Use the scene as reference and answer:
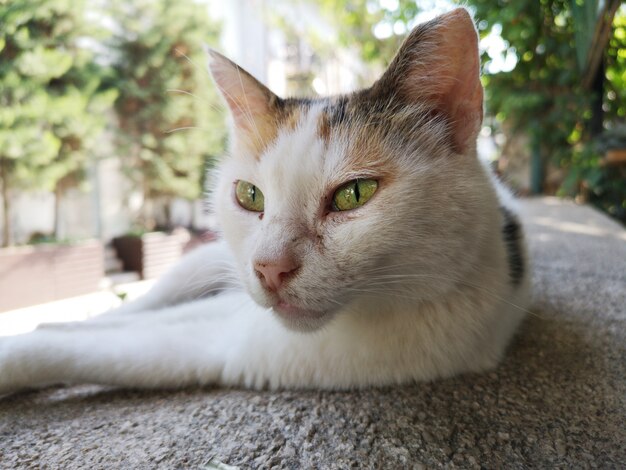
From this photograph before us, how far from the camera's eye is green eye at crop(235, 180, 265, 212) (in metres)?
1.08

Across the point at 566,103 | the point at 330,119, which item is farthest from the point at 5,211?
the point at 566,103

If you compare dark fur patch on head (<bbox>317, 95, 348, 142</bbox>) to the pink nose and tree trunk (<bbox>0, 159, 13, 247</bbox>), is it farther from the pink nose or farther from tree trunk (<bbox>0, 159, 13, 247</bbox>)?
tree trunk (<bbox>0, 159, 13, 247</bbox>)

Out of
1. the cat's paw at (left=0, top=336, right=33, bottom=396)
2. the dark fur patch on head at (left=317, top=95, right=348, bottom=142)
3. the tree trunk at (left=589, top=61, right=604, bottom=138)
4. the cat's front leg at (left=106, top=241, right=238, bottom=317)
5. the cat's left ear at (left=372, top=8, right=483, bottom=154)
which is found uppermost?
the tree trunk at (left=589, top=61, right=604, bottom=138)

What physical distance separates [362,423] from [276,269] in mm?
377

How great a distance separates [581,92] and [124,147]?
472cm

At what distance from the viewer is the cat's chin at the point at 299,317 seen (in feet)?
2.93

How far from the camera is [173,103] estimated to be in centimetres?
466

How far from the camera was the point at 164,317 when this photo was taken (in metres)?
1.38

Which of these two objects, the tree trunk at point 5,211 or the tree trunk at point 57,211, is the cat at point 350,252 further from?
the tree trunk at point 57,211

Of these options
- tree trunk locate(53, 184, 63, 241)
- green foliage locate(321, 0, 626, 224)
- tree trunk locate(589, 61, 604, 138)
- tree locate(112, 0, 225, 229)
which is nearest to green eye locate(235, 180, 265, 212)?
green foliage locate(321, 0, 626, 224)

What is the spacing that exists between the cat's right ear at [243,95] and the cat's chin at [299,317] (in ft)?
1.61

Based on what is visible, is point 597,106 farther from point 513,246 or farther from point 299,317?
point 299,317

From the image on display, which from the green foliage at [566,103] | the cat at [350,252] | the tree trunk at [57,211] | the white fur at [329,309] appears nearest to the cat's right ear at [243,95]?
the cat at [350,252]

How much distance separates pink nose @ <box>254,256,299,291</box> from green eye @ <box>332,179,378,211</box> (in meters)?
0.17
